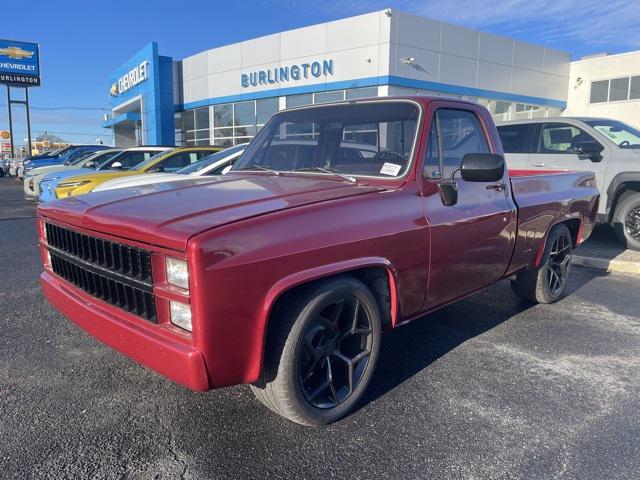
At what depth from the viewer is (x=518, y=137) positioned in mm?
8430

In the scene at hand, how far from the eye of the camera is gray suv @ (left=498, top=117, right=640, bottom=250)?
287 inches

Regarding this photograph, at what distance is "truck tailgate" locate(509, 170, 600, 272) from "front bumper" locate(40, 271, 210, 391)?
2.94 m

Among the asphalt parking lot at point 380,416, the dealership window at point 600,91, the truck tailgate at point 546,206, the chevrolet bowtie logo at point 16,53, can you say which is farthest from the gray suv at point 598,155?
the chevrolet bowtie logo at point 16,53

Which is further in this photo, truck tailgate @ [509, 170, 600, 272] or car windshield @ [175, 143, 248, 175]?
car windshield @ [175, 143, 248, 175]

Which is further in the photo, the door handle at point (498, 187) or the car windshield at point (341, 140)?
the door handle at point (498, 187)

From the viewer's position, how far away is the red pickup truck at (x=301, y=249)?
7.39ft

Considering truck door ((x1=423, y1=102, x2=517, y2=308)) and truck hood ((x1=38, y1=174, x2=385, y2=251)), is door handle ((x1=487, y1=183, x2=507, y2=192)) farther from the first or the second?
truck hood ((x1=38, y1=174, x2=385, y2=251))

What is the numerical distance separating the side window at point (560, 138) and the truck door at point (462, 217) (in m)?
4.54

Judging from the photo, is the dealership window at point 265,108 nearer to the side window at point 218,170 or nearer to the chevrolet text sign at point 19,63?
the side window at point 218,170

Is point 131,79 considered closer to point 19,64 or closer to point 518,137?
point 19,64

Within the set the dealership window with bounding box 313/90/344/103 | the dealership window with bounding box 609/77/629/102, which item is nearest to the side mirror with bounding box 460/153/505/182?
the dealership window with bounding box 313/90/344/103

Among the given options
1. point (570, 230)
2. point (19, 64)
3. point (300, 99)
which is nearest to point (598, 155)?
point (570, 230)

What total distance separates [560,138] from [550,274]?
397 cm

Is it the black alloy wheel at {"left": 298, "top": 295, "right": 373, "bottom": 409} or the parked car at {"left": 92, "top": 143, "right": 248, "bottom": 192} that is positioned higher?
the parked car at {"left": 92, "top": 143, "right": 248, "bottom": 192}
